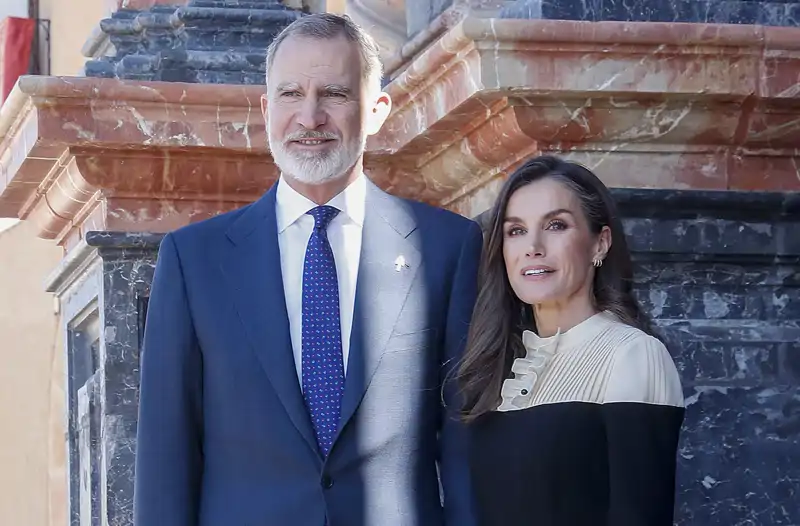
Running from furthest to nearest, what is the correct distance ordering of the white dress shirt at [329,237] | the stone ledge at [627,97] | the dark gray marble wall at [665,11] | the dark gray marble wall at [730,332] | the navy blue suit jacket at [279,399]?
the dark gray marble wall at [665,11] < the dark gray marble wall at [730,332] < the stone ledge at [627,97] < the white dress shirt at [329,237] < the navy blue suit jacket at [279,399]

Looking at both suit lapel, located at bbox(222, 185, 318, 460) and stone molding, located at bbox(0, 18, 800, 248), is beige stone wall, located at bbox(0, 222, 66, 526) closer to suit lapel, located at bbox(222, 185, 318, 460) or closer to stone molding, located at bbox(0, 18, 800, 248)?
stone molding, located at bbox(0, 18, 800, 248)

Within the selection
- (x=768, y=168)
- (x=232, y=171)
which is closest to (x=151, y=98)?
(x=232, y=171)

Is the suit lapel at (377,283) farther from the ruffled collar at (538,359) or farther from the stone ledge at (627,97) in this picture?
the stone ledge at (627,97)

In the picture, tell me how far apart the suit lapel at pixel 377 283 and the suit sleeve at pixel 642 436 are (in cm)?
40

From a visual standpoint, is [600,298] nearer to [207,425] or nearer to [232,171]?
[207,425]

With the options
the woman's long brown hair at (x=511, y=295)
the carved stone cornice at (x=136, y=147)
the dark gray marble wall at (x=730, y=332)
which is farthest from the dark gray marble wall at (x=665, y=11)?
the woman's long brown hair at (x=511, y=295)

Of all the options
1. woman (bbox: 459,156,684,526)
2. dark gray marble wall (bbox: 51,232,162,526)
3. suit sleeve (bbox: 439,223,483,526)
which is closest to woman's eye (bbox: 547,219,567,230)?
woman (bbox: 459,156,684,526)

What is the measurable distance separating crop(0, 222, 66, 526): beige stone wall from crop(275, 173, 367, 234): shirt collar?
8.18 meters

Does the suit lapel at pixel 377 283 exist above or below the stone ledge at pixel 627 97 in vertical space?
below

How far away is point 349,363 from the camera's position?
3037 millimetres

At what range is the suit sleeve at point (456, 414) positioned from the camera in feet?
10.0

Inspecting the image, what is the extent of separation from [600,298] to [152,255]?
1886mm

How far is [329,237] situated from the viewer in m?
3.15

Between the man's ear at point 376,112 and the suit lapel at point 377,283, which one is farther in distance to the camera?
the man's ear at point 376,112
